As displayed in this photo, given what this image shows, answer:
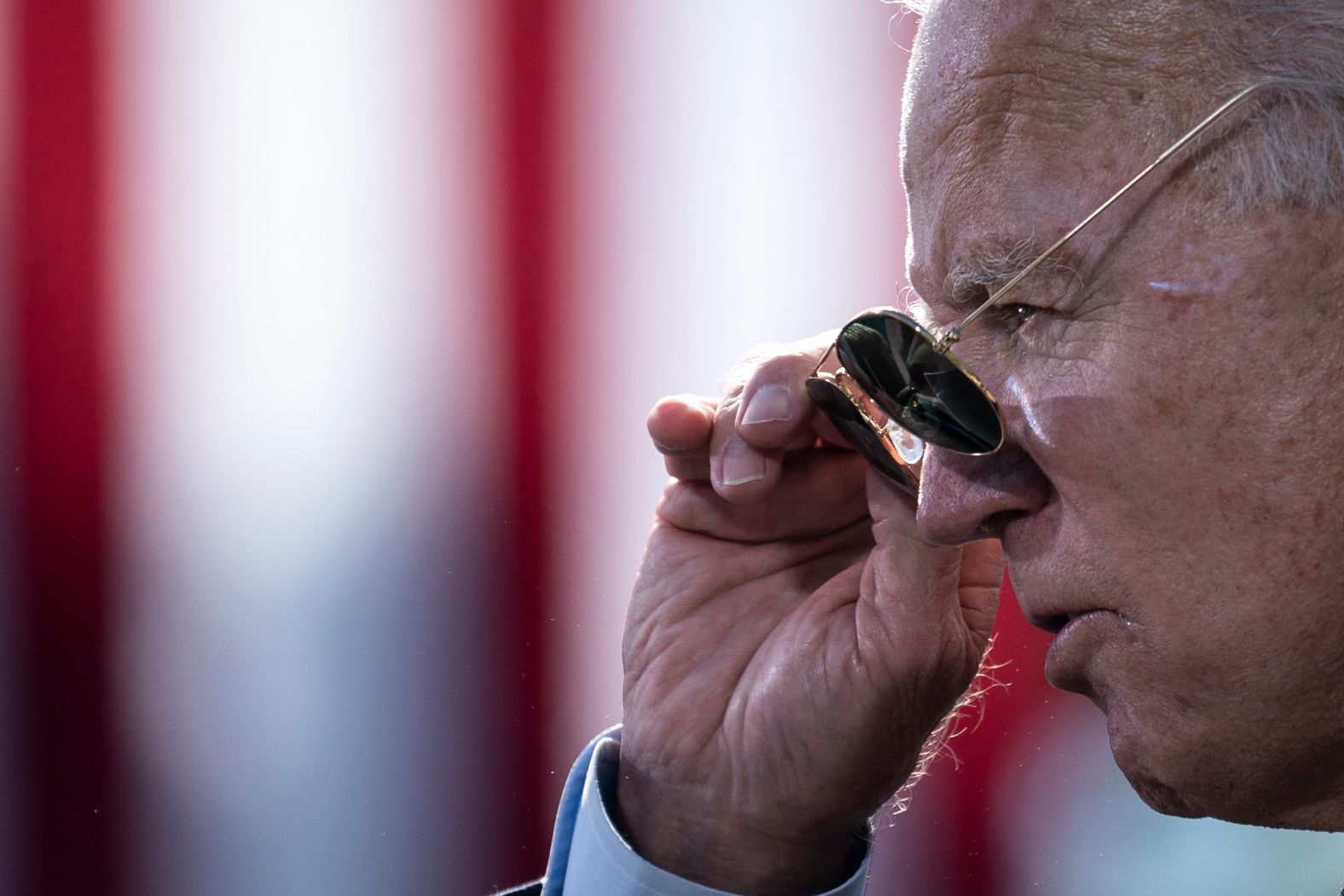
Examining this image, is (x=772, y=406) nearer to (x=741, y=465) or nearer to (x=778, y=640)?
(x=741, y=465)

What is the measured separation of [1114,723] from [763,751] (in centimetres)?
54

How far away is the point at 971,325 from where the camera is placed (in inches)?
42.7

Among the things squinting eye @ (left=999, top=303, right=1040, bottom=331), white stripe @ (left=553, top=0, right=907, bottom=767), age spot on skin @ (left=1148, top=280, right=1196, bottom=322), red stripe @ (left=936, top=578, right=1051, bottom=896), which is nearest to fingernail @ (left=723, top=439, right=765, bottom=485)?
squinting eye @ (left=999, top=303, right=1040, bottom=331)

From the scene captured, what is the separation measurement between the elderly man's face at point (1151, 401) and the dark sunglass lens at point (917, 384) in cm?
3

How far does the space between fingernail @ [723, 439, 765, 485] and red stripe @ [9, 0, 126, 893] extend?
45.4 inches

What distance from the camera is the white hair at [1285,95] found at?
85cm

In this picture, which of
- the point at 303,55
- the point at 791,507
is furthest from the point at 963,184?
the point at 303,55

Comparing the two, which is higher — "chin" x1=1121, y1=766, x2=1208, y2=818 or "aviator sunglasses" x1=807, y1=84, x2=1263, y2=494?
"aviator sunglasses" x1=807, y1=84, x2=1263, y2=494

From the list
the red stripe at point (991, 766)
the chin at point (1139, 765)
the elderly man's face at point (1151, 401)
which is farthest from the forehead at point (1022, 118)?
the red stripe at point (991, 766)

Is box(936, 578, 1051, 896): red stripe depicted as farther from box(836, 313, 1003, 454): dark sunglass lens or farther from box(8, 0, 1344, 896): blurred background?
box(836, 313, 1003, 454): dark sunglass lens

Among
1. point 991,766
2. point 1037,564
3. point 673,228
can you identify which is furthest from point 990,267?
point 991,766

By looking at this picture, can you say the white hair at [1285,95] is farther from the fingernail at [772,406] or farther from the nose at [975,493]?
the fingernail at [772,406]

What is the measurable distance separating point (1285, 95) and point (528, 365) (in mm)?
1484

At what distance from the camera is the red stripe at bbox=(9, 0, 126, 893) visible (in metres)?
1.91
